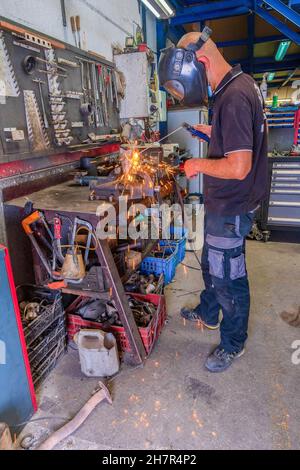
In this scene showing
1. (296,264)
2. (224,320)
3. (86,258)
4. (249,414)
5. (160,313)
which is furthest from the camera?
(296,264)

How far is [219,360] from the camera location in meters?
1.82

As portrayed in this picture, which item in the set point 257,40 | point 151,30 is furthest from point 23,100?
point 257,40

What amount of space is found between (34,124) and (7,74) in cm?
29

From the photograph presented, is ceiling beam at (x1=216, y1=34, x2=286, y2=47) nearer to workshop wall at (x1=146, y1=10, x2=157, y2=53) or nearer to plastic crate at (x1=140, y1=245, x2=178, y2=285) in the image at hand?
workshop wall at (x1=146, y1=10, x2=157, y2=53)

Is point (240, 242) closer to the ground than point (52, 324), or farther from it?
farther from it

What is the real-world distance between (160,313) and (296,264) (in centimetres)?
169

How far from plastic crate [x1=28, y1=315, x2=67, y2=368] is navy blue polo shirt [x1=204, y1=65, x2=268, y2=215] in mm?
1114

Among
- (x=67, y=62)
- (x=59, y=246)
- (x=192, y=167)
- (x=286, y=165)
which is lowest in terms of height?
(x=59, y=246)

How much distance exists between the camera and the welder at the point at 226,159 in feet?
4.72

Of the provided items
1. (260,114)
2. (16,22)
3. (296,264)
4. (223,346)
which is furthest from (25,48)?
(296,264)

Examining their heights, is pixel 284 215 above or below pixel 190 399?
above

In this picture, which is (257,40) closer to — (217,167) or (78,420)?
(217,167)

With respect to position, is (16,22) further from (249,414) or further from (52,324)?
(249,414)

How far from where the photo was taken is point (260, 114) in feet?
5.05
